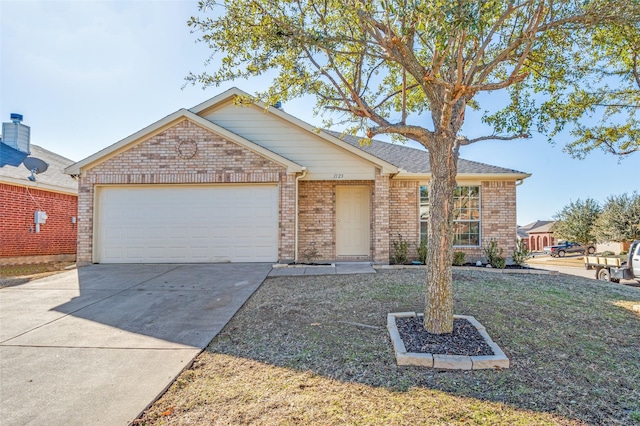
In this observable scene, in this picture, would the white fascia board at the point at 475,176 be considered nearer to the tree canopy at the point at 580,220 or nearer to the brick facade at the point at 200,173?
the brick facade at the point at 200,173

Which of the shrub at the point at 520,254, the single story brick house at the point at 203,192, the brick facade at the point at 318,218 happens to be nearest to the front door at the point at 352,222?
the brick facade at the point at 318,218

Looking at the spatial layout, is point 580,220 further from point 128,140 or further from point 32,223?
point 32,223

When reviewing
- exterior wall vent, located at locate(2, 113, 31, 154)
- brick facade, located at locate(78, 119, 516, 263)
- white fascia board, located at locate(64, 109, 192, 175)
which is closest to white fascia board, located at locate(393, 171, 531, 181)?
brick facade, located at locate(78, 119, 516, 263)

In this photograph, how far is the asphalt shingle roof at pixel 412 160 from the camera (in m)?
10.9

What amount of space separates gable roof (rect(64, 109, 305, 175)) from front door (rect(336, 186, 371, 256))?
2.09m

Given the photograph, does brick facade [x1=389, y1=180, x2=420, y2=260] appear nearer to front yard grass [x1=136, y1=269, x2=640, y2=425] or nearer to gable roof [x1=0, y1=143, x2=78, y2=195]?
front yard grass [x1=136, y1=269, x2=640, y2=425]

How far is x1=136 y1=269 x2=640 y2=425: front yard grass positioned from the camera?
8.82 feet

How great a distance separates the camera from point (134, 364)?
3658 mm

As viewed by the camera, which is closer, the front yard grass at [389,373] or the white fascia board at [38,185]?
the front yard grass at [389,373]

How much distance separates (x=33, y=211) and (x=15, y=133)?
427 cm

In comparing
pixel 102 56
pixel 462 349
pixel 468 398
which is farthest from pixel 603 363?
pixel 102 56

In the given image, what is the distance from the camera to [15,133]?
44.8 ft

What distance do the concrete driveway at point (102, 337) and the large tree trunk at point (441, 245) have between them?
2959 mm

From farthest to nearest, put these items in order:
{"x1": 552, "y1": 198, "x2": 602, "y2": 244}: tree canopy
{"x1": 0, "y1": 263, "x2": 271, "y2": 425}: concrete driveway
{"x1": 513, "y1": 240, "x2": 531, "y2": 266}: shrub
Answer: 1. {"x1": 552, "y1": 198, "x2": 602, "y2": 244}: tree canopy
2. {"x1": 513, "y1": 240, "x2": 531, "y2": 266}: shrub
3. {"x1": 0, "y1": 263, "x2": 271, "y2": 425}: concrete driveway
